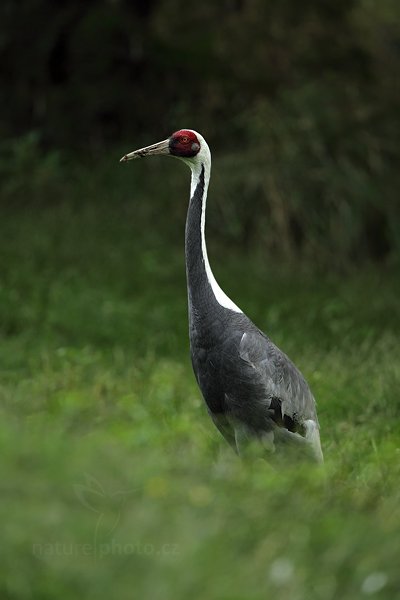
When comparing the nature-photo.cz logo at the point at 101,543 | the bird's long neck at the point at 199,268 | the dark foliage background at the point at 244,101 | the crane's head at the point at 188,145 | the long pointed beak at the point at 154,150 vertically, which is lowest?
the dark foliage background at the point at 244,101

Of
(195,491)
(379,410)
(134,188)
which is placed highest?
(195,491)

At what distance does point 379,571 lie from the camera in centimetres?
420

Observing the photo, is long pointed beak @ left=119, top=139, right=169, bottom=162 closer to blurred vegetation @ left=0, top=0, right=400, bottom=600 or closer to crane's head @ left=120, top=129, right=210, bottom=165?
crane's head @ left=120, top=129, right=210, bottom=165

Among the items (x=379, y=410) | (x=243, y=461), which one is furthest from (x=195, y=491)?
(x=379, y=410)

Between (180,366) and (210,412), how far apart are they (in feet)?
8.41

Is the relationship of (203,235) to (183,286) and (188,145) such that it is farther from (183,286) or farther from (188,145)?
(183,286)

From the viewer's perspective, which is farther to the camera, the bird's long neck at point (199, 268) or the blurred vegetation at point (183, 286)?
the bird's long neck at point (199, 268)

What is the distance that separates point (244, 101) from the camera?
45.2 ft

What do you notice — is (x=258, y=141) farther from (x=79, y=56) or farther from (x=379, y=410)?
(x=379, y=410)

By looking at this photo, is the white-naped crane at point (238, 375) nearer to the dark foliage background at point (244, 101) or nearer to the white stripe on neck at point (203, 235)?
the white stripe on neck at point (203, 235)

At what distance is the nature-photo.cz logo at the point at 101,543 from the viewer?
3791mm

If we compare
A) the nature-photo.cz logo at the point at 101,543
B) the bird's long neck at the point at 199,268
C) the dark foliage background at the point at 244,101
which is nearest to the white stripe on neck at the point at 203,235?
the bird's long neck at the point at 199,268

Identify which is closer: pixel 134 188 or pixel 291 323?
pixel 291 323

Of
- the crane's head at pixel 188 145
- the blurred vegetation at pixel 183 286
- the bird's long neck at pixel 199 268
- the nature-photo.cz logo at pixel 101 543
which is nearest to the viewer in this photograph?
the nature-photo.cz logo at pixel 101 543
